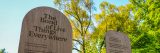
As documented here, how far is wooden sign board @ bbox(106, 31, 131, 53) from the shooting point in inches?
192

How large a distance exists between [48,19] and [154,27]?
40.0 feet

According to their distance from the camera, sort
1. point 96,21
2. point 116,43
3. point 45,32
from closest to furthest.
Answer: point 45,32 → point 116,43 → point 96,21

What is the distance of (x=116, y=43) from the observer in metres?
5.01

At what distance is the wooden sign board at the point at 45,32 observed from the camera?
3.59 meters

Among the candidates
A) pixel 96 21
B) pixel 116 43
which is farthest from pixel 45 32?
pixel 96 21

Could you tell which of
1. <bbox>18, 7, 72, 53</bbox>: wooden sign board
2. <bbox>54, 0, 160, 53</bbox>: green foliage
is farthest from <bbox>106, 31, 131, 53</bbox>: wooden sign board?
<bbox>54, 0, 160, 53</bbox>: green foliage

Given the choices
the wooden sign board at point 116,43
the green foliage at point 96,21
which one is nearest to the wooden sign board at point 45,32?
the wooden sign board at point 116,43

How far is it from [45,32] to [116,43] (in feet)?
5.64

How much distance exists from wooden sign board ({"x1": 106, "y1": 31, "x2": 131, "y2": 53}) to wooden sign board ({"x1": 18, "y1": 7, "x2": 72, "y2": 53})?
47.7 inches

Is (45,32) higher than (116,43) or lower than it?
higher

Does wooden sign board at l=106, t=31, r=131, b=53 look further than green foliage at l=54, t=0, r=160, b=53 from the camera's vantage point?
No

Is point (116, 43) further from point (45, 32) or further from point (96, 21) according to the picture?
point (96, 21)

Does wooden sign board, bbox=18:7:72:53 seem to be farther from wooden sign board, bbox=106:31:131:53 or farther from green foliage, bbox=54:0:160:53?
green foliage, bbox=54:0:160:53

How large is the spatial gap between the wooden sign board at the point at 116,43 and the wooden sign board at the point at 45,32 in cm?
121
